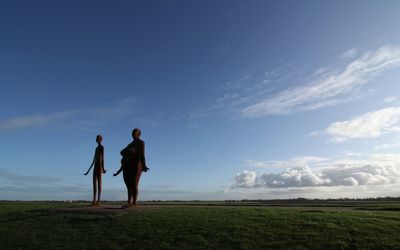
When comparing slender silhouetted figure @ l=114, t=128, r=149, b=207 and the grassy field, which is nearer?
the grassy field

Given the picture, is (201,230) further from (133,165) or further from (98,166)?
(98,166)

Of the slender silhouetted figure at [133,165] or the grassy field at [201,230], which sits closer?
the grassy field at [201,230]

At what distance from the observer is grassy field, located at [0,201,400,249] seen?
13.3 m

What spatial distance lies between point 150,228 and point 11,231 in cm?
610

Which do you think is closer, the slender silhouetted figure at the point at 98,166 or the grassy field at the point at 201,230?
the grassy field at the point at 201,230

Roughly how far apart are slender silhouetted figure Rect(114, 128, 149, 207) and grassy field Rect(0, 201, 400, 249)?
1554 mm

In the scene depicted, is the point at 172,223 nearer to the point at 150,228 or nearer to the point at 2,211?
the point at 150,228

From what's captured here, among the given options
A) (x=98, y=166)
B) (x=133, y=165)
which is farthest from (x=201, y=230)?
(x=98, y=166)

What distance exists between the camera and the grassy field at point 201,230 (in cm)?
1327

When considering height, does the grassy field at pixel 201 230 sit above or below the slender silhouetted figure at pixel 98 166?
below

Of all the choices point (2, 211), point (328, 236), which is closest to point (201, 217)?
point (328, 236)

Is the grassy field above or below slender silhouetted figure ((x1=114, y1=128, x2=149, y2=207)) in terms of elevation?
below

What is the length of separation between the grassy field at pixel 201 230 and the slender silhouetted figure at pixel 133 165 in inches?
61.2

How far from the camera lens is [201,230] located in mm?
14875
